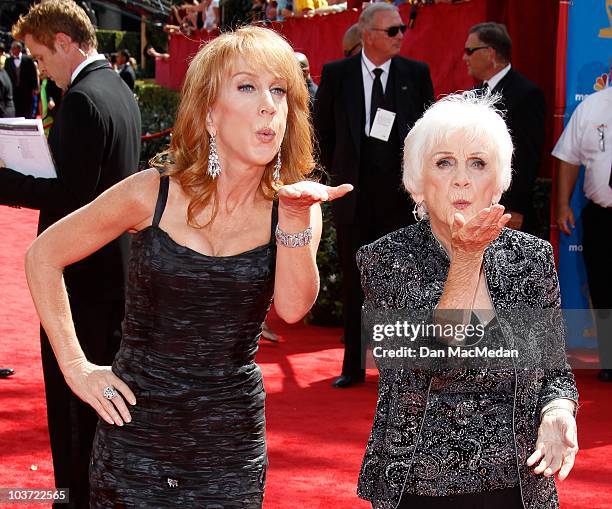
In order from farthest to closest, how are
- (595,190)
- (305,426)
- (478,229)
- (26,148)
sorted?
1. (595,190)
2. (305,426)
3. (26,148)
4. (478,229)

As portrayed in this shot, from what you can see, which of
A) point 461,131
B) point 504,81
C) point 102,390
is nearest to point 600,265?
point 504,81

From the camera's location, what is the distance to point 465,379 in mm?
2660

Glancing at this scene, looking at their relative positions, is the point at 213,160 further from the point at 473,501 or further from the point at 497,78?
the point at 497,78

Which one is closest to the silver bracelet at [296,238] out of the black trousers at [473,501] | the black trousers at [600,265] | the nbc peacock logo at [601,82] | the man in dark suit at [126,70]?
the black trousers at [473,501]

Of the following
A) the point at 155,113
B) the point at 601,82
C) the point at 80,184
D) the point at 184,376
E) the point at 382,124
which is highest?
the point at 601,82

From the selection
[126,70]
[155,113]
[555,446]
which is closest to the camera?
[555,446]

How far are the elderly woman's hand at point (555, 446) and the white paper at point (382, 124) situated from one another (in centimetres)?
448

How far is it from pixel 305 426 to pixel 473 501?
3.54m

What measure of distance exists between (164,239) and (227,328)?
0.28 metres

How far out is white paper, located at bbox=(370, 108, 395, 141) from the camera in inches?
275

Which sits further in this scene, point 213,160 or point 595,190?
point 595,190

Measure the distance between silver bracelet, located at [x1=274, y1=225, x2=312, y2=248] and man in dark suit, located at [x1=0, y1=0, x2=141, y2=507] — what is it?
62.9 inches

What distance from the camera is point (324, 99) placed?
720 cm

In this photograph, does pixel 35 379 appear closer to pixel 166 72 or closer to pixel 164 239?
pixel 164 239
